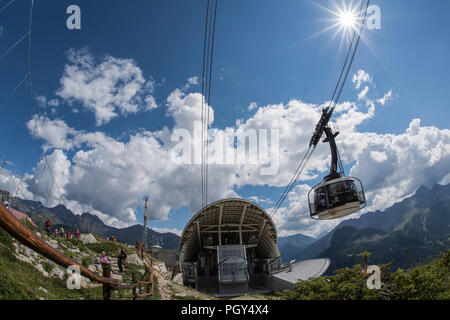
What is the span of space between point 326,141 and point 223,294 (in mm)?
26418

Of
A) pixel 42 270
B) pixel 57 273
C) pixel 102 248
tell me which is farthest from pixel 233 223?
pixel 42 270

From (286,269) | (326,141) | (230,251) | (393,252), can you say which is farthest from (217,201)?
(393,252)

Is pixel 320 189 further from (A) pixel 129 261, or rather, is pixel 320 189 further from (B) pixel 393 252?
(B) pixel 393 252

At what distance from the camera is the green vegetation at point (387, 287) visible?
6.52 m

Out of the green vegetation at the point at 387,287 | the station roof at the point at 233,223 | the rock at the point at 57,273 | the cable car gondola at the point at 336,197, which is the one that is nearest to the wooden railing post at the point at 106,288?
the green vegetation at the point at 387,287

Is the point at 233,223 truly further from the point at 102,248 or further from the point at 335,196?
the point at 335,196

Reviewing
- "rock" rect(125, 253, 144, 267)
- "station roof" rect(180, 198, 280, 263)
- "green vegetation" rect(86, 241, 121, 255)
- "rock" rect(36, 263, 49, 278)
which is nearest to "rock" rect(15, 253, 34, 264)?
"rock" rect(36, 263, 49, 278)

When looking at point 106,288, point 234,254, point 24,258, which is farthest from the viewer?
point 234,254

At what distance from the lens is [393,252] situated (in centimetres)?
18712

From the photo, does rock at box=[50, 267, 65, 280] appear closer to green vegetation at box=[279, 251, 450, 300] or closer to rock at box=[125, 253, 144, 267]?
green vegetation at box=[279, 251, 450, 300]

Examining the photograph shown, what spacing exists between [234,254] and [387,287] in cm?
2798

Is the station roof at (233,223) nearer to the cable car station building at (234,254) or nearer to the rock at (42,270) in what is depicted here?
the cable car station building at (234,254)

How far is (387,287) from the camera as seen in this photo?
732cm

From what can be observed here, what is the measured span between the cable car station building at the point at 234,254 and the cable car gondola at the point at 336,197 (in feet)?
58.2
